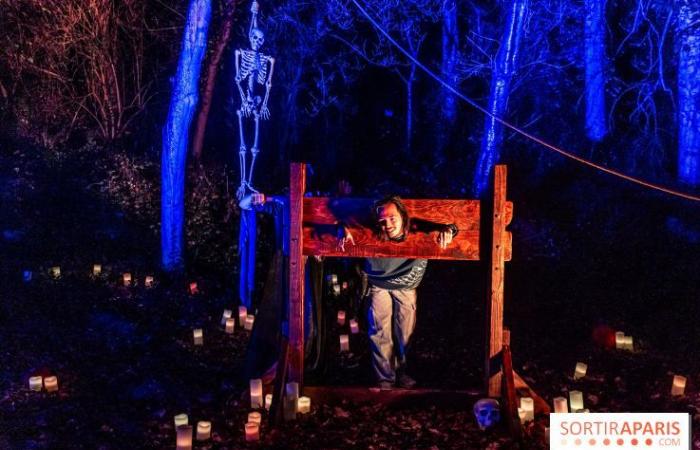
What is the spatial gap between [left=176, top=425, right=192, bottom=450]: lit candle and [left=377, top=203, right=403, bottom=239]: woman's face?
205 cm

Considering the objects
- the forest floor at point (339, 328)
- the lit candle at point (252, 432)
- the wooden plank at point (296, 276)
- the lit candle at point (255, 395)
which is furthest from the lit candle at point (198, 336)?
the lit candle at point (252, 432)

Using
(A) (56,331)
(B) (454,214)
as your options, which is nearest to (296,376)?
(B) (454,214)

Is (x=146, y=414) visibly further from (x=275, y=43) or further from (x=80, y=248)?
(x=275, y=43)

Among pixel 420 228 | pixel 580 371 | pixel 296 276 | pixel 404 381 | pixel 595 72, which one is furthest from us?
pixel 595 72

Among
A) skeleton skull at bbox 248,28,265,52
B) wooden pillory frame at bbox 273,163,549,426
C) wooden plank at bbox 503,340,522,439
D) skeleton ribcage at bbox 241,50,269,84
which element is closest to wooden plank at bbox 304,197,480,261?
wooden pillory frame at bbox 273,163,549,426

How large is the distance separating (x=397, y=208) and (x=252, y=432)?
199 cm

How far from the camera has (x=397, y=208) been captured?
4414mm

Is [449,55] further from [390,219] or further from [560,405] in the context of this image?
[560,405]

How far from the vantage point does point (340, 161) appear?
19.7m

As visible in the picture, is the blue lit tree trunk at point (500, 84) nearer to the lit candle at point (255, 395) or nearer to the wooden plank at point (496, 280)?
the wooden plank at point (496, 280)

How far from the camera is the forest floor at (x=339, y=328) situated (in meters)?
4.65

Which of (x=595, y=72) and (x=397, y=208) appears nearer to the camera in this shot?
(x=397, y=208)

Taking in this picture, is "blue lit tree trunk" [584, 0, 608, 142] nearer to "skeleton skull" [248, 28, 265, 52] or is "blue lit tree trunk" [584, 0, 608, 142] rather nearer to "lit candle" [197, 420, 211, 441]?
"skeleton skull" [248, 28, 265, 52]

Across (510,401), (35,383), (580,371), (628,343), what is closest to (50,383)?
(35,383)
